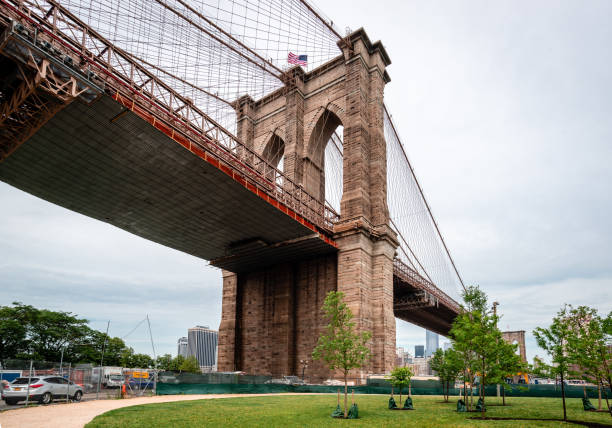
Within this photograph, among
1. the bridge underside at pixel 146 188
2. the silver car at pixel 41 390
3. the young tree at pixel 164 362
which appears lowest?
the young tree at pixel 164 362

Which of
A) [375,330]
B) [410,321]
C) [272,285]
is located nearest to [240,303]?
[272,285]

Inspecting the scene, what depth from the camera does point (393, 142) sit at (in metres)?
53.9

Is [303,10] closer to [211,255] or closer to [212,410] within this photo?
[211,255]

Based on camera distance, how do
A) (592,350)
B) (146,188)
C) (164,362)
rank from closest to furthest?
(592,350)
(146,188)
(164,362)

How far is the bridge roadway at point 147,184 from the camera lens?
924 inches

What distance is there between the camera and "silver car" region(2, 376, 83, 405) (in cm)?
1888

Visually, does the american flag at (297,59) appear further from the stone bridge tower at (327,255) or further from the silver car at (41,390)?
the silver car at (41,390)

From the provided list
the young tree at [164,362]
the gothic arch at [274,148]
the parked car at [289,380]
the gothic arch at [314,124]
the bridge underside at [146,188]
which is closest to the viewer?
the bridge underside at [146,188]

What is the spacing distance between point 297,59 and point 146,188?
65.7 ft

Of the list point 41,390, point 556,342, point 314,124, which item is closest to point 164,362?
point 314,124

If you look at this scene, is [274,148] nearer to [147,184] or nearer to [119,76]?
[147,184]

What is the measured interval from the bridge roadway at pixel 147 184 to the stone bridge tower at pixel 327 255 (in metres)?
2.42

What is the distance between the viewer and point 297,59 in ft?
138

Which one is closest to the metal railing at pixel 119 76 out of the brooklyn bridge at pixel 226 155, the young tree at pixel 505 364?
the brooklyn bridge at pixel 226 155
